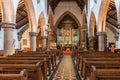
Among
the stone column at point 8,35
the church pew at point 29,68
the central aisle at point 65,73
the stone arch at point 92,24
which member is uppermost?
the stone arch at point 92,24

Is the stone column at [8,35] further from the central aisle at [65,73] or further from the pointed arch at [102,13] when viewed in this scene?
the pointed arch at [102,13]

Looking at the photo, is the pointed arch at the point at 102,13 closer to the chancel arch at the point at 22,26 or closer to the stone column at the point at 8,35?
the stone column at the point at 8,35

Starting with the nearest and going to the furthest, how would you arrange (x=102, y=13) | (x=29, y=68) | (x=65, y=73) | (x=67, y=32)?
(x=29, y=68) → (x=65, y=73) → (x=102, y=13) → (x=67, y=32)

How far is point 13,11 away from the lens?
12.3 meters

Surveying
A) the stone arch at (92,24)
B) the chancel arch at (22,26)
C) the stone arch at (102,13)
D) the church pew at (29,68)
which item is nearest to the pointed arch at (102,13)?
the stone arch at (102,13)

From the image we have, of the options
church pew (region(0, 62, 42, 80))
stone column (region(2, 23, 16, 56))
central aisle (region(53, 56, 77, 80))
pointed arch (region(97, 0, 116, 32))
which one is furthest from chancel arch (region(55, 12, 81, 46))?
church pew (region(0, 62, 42, 80))

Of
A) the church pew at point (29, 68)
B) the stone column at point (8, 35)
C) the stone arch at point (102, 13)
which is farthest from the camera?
the stone arch at point (102, 13)

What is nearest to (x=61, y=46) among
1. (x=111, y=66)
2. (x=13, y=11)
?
(x=13, y=11)

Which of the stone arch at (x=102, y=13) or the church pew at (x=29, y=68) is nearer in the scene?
the church pew at (x=29, y=68)

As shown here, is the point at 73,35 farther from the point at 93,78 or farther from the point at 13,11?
the point at 93,78

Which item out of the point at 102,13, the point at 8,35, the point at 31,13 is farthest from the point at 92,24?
the point at 8,35

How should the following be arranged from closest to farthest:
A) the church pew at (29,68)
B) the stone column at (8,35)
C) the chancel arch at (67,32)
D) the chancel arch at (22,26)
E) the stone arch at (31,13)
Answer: the church pew at (29,68) → the stone column at (8,35) → the stone arch at (31,13) → the chancel arch at (22,26) → the chancel arch at (67,32)

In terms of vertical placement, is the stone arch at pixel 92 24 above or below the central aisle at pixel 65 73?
above

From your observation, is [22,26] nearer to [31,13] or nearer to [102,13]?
[31,13]
